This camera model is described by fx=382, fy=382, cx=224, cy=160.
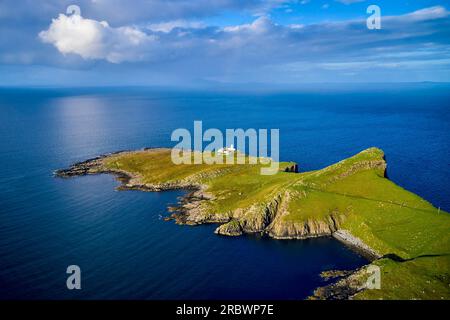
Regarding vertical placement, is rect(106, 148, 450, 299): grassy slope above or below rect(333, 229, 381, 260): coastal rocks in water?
above

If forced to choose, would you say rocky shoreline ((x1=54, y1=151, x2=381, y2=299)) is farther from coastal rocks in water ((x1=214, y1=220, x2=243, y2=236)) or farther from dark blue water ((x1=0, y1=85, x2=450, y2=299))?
dark blue water ((x1=0, y1=85, x2=450, y2=299))

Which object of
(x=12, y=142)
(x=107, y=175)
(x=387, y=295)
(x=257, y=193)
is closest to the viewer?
(x=387, y=295)

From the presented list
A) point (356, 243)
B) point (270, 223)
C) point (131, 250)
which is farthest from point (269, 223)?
point (131, 250)

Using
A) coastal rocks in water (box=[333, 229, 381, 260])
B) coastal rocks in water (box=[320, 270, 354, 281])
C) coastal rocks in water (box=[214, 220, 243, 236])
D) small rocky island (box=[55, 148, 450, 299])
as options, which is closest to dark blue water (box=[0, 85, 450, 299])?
coastal rocks in water (box=[320, 270, 354, 281])

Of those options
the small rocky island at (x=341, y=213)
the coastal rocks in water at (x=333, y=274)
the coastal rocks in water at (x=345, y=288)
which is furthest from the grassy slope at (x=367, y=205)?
the coastal rocks in water at (x=333, y=274)

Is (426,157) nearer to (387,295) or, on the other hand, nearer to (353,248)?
(353,248)
